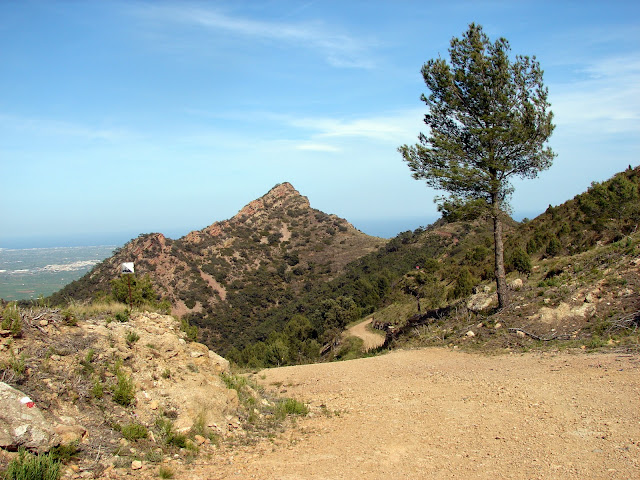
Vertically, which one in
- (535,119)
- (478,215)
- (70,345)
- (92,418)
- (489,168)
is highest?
(535,119)

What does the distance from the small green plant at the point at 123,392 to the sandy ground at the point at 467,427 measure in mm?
1648

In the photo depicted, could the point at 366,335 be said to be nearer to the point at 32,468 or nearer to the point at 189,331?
the point at 189,331

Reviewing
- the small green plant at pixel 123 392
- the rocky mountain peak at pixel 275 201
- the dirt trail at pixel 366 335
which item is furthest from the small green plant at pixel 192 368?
the rocky mountain peak at pixel 275 201

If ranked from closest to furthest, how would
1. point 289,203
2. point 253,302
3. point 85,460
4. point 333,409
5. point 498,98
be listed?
point 85,460, point 333,409, point 498,98, point 253,302, point 289,203

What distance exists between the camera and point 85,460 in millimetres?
5258

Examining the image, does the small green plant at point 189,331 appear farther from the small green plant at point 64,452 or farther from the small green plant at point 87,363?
the small green plant at point 64,452

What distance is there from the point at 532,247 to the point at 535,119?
13.0 meters

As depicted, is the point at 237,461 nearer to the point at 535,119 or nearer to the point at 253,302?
the point at 535,119

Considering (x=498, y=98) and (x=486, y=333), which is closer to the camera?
(x=486, y=333)

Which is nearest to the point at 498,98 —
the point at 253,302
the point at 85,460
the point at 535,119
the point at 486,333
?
the point at 535,119

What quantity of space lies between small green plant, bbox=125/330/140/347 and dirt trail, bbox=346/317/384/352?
18.4m

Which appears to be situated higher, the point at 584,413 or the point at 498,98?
the point at 498,98

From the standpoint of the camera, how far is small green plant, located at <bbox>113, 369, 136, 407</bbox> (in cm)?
664

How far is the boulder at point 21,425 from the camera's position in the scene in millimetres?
4910
